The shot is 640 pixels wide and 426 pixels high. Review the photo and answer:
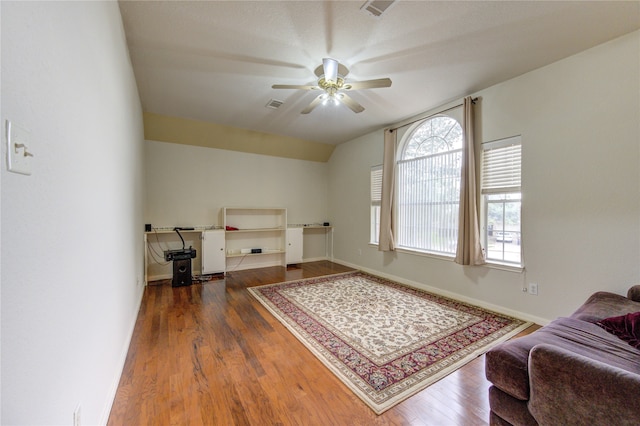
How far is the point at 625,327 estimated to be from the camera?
162 centimetres

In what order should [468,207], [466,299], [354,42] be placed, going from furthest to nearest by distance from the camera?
[466,299]
[468,207]
[354,42]

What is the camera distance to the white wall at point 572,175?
2.36m

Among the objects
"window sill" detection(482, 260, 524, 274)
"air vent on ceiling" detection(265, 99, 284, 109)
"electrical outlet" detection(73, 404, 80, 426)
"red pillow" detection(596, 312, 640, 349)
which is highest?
"air vent on ceiling" detection(265, 99, 284, 109)

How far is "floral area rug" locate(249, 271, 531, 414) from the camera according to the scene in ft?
6.38

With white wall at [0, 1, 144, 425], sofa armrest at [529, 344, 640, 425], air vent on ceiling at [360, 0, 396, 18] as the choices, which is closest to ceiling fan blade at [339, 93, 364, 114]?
air vent on ceiling at [360, 0, 396, 18]

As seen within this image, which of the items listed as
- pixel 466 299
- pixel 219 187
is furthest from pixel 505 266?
pixel 219 187

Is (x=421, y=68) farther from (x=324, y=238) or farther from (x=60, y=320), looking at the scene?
(x=324, y=238)

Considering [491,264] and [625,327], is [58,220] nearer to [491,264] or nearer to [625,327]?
[625,327]

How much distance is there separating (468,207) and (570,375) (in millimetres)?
2555

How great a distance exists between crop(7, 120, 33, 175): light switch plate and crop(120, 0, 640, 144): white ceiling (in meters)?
1.93

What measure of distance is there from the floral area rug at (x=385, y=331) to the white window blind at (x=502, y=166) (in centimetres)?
Result: 158

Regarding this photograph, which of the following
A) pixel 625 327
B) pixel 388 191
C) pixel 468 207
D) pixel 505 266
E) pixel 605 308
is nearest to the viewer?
pixel 625 327

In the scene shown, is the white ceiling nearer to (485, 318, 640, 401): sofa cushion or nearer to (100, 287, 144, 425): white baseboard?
(485, 318, 640, 401): sofa cushion

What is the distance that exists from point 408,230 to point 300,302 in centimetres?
228
